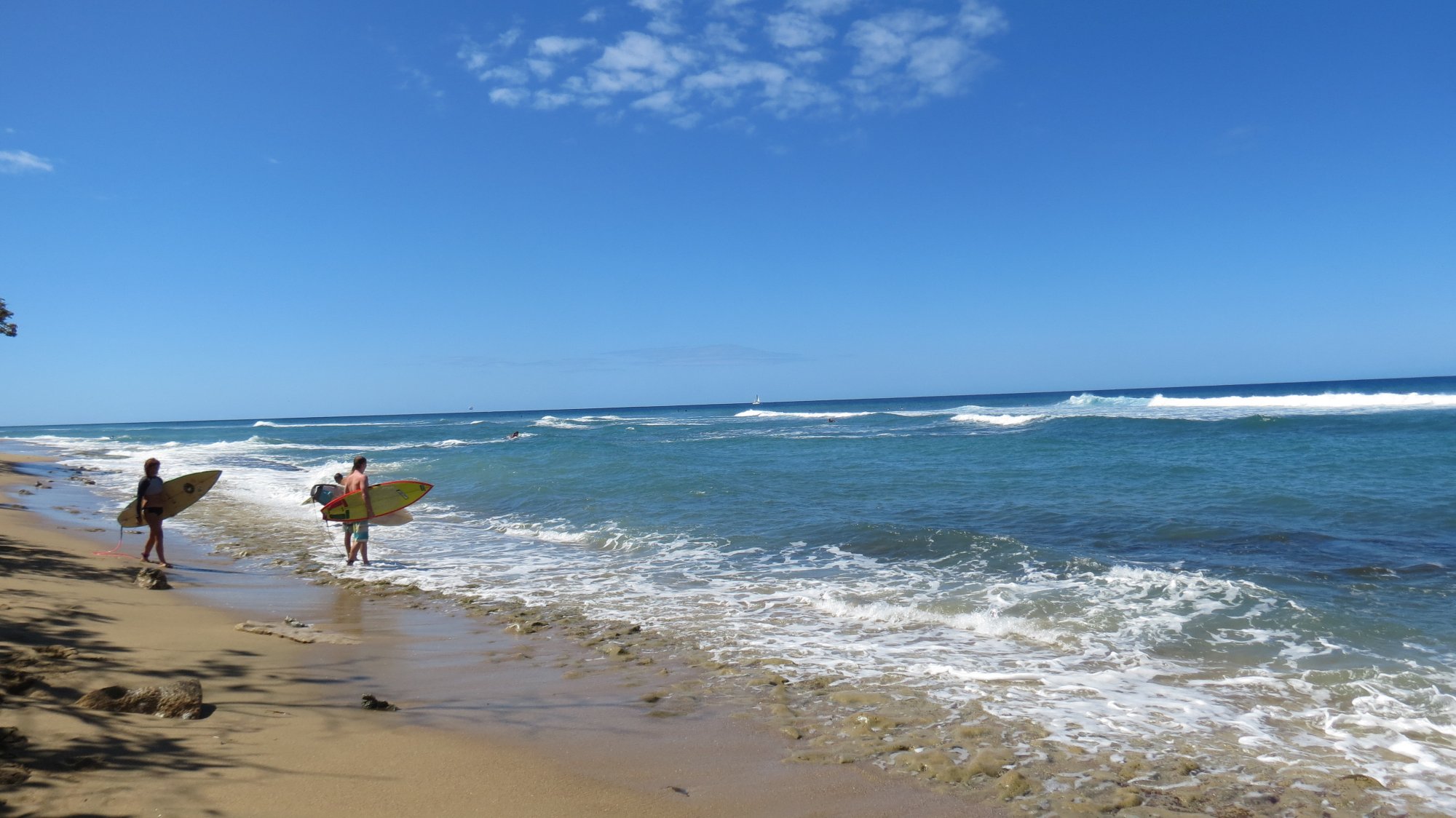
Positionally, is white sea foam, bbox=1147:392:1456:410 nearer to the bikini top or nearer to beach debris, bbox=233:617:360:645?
beach debris, bbox=233:617:360:645

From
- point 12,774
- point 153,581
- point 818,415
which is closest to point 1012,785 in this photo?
point 12,774

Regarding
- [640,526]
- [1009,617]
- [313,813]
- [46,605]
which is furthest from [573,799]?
[640,526]

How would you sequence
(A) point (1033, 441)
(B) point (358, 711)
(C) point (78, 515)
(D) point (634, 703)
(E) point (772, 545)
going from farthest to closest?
(A) point (1033, 441) → (C) point (78, 515) → (E) point (772, 545) → (D) point (634, 703) → (B) point (358, 711)

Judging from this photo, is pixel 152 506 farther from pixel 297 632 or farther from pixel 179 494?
pixel 297 632

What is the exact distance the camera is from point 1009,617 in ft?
24.7

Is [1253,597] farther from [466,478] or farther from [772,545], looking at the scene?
[466,478]

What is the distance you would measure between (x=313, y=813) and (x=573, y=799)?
120cm

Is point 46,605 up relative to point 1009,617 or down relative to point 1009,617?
up

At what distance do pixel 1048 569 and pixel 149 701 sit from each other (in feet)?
29.3

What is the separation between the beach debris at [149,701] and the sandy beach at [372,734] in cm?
6

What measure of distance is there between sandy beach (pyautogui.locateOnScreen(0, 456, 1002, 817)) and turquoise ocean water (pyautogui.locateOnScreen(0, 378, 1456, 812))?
1503mm

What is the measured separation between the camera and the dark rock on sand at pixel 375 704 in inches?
197

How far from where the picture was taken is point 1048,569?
30.9 feet

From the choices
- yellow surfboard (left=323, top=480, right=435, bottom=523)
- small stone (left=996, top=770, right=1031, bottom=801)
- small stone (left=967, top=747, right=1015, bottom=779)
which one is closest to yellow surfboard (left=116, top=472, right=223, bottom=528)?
yellow surfboard (left=323, top=480, right=435, bottom=523)
